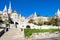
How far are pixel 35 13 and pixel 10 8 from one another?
17.1 m

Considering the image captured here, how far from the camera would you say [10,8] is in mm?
97625

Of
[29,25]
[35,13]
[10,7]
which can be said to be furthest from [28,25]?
[10,7]

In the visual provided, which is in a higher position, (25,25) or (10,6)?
(10,6)

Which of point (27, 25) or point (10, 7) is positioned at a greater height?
point (10, 7)

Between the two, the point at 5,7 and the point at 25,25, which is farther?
the point at 5,7

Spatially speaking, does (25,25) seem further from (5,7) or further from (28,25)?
(5,7)

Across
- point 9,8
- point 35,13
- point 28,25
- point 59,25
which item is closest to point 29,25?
point 28,25

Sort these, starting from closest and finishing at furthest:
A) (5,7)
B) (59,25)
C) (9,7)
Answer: (59,25) → (5,7) → (9,7)

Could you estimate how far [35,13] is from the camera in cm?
9412

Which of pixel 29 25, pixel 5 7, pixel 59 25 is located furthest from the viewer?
pixel 5 7

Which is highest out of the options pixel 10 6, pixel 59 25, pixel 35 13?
pixel 10 6

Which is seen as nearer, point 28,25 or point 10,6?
point 28,25

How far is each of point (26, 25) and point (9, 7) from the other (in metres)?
43.1

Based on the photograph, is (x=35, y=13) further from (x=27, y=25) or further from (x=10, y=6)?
(x=27, y=25)
